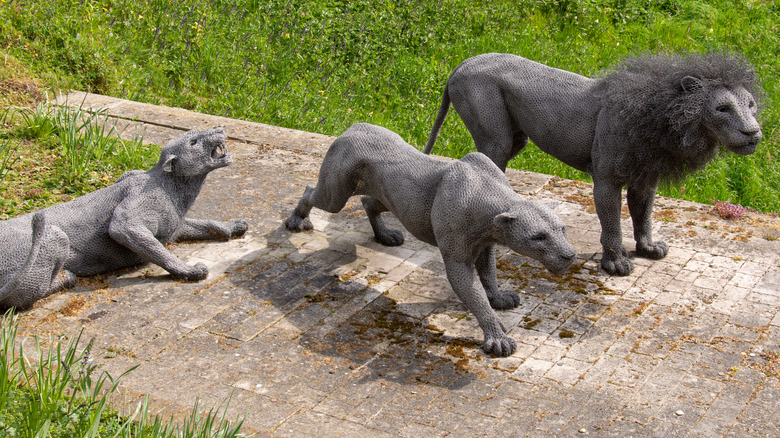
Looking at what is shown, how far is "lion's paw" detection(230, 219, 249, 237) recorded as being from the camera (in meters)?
5.95

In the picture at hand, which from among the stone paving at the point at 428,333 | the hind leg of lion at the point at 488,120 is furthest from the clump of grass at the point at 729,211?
the hind leg of lion at the point at 488,120

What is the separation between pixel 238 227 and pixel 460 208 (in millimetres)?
1991

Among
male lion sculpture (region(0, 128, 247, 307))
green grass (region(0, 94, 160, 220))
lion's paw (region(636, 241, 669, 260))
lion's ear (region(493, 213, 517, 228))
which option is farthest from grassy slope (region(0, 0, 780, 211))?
lion's ear (region(493, 213, 517, 228))

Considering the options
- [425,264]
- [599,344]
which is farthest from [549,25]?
[599,344]

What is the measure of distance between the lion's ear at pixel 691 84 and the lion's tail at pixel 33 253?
3.92 meters

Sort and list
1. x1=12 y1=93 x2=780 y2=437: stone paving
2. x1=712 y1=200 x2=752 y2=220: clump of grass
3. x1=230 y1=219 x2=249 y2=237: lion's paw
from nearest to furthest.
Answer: x1=12 y1=93 x2=780 y2=437: stone paving → x1=230 y1=219 x2=249 y2=237: lion's paw → x1=712 y1=200 x2=752 y2=220: clump of grass

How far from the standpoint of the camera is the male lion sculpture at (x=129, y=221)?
16.5ft

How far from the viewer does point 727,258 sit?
5832 mm

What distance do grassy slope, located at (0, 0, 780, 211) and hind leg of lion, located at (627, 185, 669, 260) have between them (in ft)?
6.45

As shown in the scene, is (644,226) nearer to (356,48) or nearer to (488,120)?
(488,120)

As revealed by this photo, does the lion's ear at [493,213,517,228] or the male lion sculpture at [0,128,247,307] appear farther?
the male lion sculpture at [0,128,247,307]

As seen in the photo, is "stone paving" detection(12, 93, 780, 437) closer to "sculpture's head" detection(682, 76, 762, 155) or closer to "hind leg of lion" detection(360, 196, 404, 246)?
"hind leg of lion" detection(360, 196, 404, 246)

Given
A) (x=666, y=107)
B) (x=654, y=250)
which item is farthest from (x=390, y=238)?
(x=666, y=107)

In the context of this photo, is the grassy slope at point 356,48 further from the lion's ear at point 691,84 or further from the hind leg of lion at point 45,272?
the hind leg of lion at point 45,272
